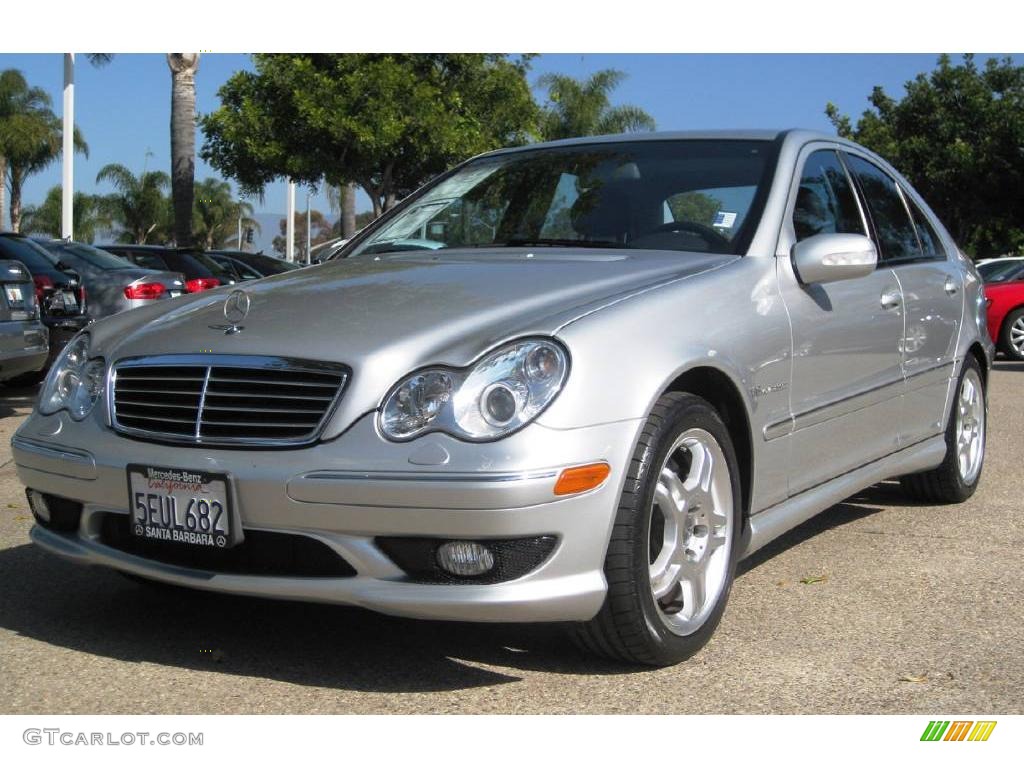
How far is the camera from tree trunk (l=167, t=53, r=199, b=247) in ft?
76.0

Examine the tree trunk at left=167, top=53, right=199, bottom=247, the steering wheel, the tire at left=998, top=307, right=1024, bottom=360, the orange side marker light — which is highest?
the tree trunk at left=167, top=53, right=199, bottom=247

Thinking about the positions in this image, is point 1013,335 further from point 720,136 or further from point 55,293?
point 720,136

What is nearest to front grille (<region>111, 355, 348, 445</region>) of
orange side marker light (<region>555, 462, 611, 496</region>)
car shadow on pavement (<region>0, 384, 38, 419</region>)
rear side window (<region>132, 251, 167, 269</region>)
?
orange side marker light (<region>555, 462, 611, 496</region>)

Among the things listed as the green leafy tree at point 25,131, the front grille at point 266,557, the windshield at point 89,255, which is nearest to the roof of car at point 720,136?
the front grille at point 266,557

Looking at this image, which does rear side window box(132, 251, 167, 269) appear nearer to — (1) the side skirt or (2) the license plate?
(1) the side skirt

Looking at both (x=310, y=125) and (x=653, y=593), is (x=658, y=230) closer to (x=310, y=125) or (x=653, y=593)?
(x=653, y=593)

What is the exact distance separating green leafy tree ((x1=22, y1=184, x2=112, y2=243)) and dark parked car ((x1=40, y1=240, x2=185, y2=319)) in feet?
166

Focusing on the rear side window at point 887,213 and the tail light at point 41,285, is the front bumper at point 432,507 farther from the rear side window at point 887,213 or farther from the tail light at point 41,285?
the tail light at point 41,285

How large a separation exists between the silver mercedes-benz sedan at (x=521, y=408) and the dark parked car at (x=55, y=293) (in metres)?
6.07

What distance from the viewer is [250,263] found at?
65.1 ft

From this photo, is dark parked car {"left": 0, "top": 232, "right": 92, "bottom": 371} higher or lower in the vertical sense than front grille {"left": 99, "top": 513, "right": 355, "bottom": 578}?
higher

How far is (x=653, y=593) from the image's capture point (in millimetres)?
3545

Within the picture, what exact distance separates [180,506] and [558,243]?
172 cm
